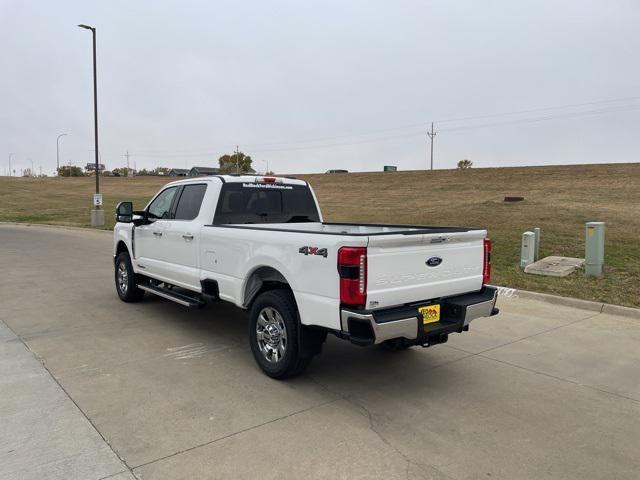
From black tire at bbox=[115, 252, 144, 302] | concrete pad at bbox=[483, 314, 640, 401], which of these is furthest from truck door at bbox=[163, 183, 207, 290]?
concrete pad at bbox=[483, 314, 640, 401]

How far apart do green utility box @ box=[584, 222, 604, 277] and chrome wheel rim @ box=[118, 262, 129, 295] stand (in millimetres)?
7803

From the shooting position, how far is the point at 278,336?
4.69 m

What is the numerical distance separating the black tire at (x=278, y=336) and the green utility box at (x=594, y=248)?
668 cm

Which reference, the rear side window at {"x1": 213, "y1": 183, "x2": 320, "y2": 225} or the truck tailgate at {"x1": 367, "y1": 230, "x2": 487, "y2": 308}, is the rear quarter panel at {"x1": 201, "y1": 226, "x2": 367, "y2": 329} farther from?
the rear side window at {"x1": 213, "y1": 183, "x2": 320, "y2": 225}

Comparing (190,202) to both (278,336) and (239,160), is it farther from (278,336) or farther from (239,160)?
(239,160)

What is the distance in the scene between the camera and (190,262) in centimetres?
606

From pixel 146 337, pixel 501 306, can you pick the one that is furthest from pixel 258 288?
pixel 501 306

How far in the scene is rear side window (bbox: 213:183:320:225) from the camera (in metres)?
6.00

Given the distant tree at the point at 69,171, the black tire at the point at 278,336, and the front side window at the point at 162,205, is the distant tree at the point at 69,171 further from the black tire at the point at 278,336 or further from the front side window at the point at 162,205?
the black tire at the point at 278,336

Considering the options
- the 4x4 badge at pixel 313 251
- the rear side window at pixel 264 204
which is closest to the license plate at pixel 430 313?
the 4x4 badge at pixel 313 251

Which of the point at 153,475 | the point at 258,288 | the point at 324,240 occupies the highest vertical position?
the point at 324,240

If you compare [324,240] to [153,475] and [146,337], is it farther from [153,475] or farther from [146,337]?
[146,337]

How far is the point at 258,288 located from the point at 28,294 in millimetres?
5625

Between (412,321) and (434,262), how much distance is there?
0.67 metres
